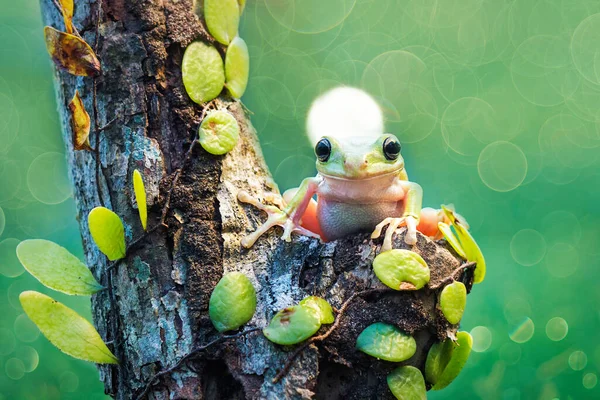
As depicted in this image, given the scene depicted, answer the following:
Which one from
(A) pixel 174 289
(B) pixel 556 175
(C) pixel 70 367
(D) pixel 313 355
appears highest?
(A) pixel 174 289

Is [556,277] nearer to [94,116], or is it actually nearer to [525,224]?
[525,224]

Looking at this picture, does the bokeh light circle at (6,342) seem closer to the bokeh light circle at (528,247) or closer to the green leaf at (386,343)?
the green leaf at (386,343)

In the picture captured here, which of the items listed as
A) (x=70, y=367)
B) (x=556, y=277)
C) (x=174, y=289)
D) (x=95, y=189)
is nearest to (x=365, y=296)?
(x=174, y=289)

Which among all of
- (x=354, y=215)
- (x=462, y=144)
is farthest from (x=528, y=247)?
(x=354, y=215)

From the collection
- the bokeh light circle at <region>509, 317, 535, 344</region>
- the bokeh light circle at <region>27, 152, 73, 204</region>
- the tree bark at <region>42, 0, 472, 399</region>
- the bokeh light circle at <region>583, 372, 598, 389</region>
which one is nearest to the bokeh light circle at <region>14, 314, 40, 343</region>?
the bokeh light circle at <region>27, 152, 73, 204</region>

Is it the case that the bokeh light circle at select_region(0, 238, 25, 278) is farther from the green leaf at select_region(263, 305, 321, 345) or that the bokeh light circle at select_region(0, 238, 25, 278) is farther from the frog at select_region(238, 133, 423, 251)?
the green leaf at select_region(263, 305, 321, 345)

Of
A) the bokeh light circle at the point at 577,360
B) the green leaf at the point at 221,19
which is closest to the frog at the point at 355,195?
the green leaf at the point at 221,19
